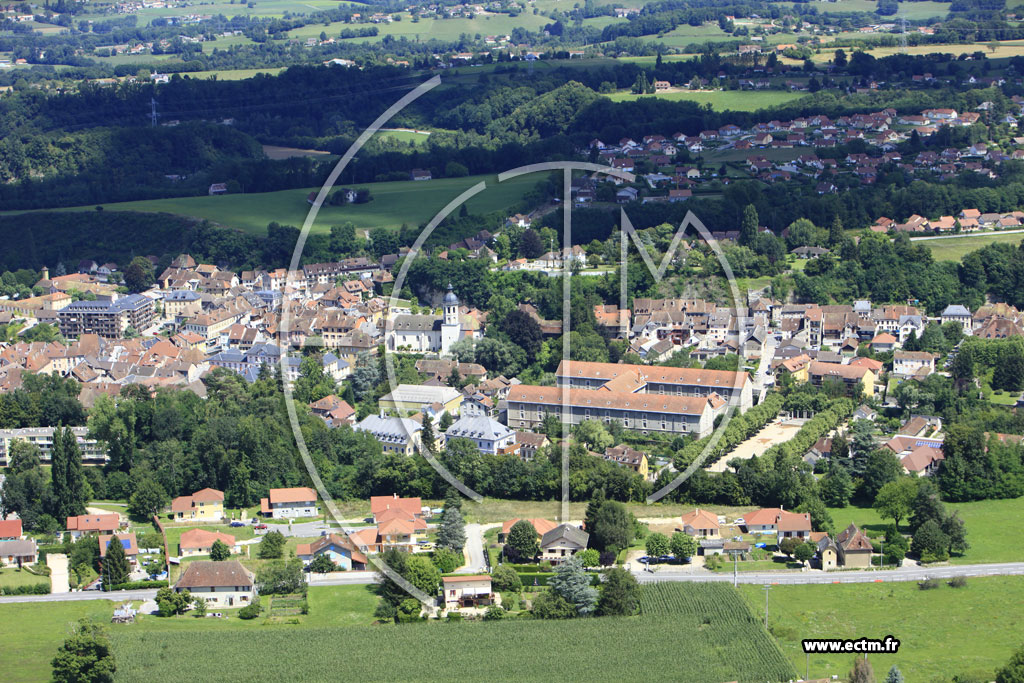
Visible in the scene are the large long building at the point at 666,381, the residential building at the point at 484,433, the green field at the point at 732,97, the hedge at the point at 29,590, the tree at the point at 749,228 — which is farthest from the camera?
the green field at the point at 732,97

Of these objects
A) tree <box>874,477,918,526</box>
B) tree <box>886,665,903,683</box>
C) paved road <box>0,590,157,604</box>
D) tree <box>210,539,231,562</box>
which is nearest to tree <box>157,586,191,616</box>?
paved road <box>0,590,157,604</box>

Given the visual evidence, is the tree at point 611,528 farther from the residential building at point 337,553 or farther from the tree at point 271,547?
the tree at point 271,547

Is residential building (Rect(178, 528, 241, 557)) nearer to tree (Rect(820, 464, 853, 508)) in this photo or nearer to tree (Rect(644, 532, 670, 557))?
tree (Rect(644, 532, 670, 557))

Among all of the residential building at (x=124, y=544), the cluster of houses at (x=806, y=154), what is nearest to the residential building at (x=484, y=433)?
the residential building at (x=124, y=544)

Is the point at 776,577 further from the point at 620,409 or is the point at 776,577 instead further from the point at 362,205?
the point at 362,205

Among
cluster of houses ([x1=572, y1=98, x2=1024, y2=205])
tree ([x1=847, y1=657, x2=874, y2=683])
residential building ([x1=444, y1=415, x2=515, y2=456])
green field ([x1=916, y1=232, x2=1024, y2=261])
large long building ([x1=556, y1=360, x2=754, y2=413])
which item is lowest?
tree ([x1=847, y1=657, x2=874, y2=683])

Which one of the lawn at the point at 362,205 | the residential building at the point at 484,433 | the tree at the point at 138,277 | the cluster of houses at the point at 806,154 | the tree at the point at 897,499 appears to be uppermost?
the cluster of houses at the point at 806,154
